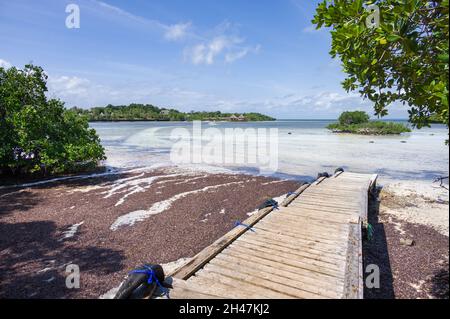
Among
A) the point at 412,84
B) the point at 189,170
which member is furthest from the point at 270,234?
the point at 189,170

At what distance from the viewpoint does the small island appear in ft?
218

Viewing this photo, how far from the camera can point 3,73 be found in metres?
17.0

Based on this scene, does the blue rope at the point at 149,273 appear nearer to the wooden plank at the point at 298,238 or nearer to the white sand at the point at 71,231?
the wooden plank at the point at 298,238

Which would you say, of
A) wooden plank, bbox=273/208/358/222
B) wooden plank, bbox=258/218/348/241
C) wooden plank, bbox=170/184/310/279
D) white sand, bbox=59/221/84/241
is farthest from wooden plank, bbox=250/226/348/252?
white sand, bbox=59/221/84/241

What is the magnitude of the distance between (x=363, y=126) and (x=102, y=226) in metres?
75.7

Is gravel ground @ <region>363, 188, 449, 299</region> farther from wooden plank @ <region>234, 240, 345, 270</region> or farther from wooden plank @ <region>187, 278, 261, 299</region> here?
wooden plank @ <region>187, 278, 261, 299</region>

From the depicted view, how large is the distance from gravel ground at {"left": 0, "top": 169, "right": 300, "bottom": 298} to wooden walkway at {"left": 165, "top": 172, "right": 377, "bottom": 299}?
2.38 metres

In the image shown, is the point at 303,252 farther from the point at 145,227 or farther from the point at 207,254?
the point at 145,227

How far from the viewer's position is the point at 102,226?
1027 centimetres

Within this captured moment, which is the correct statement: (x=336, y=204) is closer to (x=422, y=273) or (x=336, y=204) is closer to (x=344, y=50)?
(x=422, y=273)

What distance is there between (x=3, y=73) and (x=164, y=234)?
51.9 ft

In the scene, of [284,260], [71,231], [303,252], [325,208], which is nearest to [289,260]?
[284,260]

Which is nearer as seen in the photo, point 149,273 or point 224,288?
point 149,273

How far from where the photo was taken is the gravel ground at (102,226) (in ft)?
22.7
